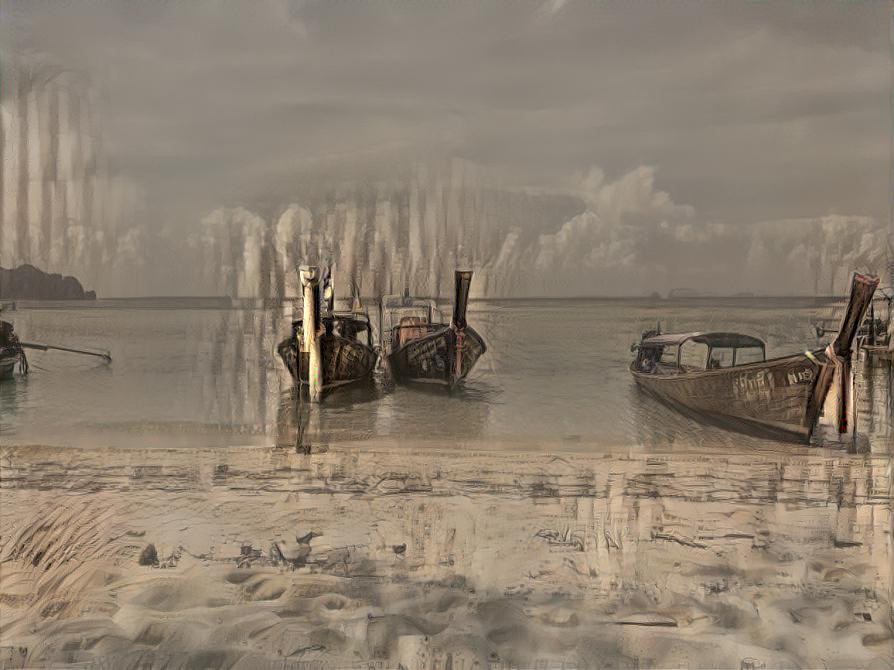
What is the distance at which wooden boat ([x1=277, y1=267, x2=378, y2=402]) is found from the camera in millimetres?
3465

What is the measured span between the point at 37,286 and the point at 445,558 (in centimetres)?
229

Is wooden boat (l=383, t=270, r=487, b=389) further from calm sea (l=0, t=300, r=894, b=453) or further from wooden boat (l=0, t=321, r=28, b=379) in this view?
wooden boat (l=0, t=321, r=28, b=379)

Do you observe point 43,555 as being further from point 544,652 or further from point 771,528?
point 771,528

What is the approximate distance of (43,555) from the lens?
11.2 ft

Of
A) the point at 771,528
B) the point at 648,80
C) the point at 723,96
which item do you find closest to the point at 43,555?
the point at 771,528

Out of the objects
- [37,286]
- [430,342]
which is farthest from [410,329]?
[37,286]

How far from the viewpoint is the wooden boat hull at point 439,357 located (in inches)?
145

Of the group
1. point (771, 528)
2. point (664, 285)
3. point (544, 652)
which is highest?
point (664, 285)

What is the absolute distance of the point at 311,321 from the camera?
3.45 m

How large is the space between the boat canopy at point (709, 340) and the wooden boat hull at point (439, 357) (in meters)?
0.81

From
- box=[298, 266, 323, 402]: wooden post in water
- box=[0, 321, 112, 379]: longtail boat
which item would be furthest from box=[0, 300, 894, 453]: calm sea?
box=[298, 266, 323, 402]: wooden post in water

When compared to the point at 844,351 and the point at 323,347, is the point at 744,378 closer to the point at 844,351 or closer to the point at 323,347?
the point at 844,351

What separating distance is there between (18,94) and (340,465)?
2298mm

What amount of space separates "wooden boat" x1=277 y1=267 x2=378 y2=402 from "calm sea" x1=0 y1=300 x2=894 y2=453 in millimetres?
80
